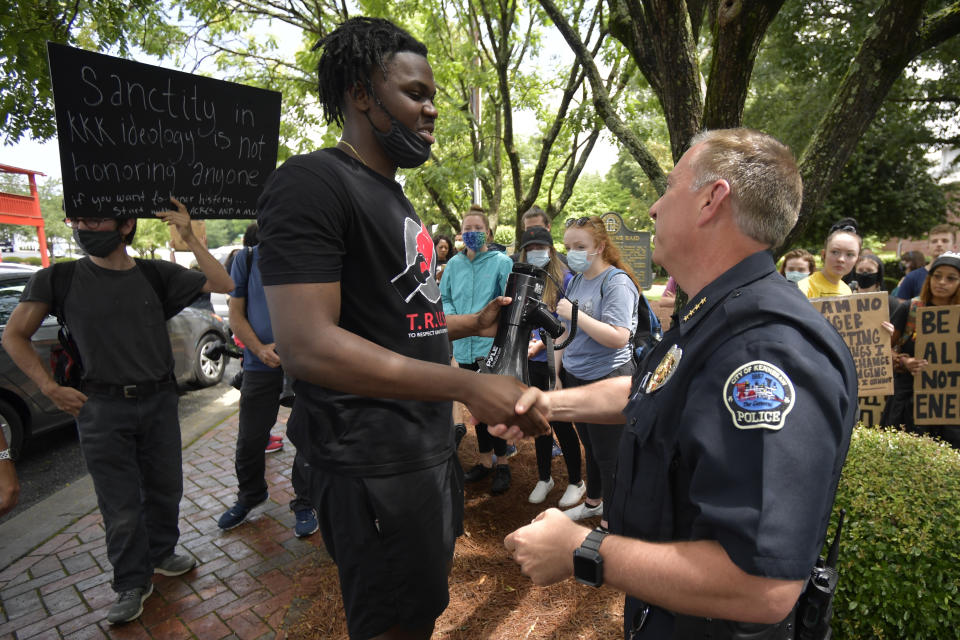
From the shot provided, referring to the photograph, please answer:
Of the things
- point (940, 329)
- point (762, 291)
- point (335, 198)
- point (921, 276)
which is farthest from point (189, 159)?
point (921, 276)

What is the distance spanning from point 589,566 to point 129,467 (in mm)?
2924

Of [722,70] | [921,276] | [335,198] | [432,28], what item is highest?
[432,28]

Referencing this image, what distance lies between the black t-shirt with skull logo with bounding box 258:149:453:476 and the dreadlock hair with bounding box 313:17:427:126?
0.87 feet

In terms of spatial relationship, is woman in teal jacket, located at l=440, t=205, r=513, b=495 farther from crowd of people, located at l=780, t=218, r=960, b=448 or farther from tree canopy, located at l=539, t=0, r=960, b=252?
crowd of people, located at l=780, t=218, r=960, b=448

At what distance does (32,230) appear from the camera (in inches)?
1534

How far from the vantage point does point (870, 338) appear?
4.21 metres

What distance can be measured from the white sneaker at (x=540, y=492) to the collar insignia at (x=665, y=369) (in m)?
3.18

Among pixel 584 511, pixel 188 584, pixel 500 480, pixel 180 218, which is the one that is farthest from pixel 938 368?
pixel 188 584

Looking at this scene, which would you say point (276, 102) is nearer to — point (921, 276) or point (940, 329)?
point (940, 329)

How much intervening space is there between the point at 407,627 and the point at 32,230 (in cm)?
4994

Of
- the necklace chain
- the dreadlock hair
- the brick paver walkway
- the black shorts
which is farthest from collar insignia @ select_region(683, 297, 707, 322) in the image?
the brick paver walkway

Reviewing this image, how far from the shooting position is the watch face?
44.1 inches

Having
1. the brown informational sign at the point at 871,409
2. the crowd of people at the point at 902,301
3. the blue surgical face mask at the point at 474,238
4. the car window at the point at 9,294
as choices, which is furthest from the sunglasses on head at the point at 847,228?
the car window at the point at 9,294

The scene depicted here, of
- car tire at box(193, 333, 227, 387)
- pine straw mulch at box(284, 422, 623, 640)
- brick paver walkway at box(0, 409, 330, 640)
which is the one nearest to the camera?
pine straw mulch at box(284, 422, 623, 640)
